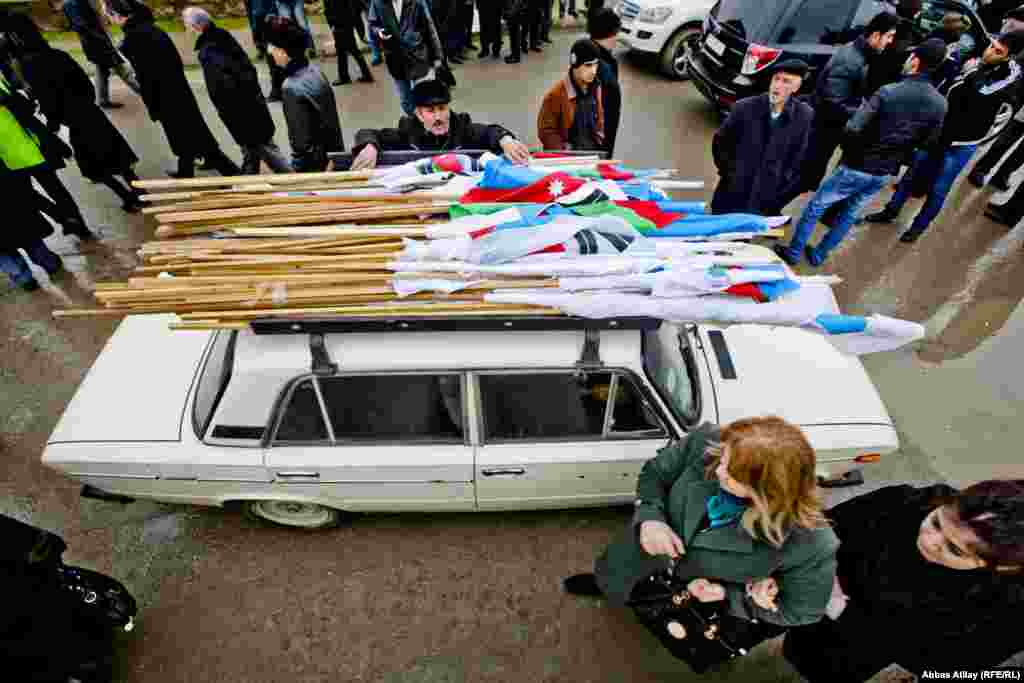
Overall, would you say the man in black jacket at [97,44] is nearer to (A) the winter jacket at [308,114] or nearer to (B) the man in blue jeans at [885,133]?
(A) the winter jacket at [308,114]

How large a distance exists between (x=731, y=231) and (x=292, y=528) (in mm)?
3282

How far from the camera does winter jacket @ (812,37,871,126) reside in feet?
16.8

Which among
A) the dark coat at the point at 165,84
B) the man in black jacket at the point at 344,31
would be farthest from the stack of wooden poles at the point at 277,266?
the man in black jacket at the point at 344,31

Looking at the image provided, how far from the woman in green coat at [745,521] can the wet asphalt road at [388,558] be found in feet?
3.42

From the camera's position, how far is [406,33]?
6414 mm

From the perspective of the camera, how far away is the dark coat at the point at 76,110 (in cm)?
474

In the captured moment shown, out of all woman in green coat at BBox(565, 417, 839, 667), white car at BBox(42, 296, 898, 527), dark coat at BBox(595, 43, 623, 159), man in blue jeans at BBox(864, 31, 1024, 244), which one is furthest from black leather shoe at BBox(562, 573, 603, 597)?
man in blue jeans at BBox(864, 31, 1024, 244)

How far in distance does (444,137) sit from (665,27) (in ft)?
21.2

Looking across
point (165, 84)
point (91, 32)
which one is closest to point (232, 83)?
point (165, 84)

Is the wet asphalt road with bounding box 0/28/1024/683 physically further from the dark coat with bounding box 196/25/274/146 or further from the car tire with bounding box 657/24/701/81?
the car tire with bounding box 657/24/701/81

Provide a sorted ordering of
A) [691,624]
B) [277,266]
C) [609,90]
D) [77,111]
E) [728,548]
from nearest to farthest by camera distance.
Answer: [728,548] → [691,624] → [277,266] → [609,90] → [77,111]

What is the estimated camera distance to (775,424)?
1.81 meters

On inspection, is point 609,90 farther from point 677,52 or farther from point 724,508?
point 677,52

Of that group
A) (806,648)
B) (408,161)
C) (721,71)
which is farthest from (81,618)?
(721,71)
